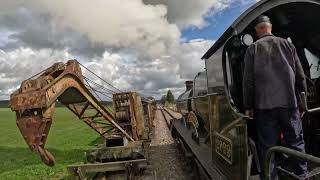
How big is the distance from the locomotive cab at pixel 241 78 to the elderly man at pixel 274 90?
1.03 feet

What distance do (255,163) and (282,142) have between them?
1.02 metres

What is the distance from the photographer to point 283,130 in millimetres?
3676

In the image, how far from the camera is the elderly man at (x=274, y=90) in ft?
11.8

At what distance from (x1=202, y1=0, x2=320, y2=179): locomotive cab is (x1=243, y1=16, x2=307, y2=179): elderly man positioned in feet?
1.03

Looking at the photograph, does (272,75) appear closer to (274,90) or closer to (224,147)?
(274,90)

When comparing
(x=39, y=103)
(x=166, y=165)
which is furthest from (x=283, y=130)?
(x=166, y=165)

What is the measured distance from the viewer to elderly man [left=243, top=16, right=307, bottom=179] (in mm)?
3600

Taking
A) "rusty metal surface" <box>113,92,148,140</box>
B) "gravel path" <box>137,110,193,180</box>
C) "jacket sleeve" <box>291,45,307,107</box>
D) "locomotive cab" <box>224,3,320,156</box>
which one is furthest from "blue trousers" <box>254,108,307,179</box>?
"rusty metal surface" <box>113,92,148,140</box>

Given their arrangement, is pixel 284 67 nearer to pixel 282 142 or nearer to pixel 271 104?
pixel 271 104

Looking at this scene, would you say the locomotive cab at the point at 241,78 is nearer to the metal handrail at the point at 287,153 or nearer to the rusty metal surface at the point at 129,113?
the metal handrail at the point at 287,153

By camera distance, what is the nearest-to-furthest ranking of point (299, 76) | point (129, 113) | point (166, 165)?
point (299, 76), point (166, 165), point (129, 113)

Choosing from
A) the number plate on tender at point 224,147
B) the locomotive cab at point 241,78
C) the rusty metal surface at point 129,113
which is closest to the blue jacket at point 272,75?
the locomotive cab at point 241,78

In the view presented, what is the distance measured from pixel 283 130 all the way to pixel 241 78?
1.45 m

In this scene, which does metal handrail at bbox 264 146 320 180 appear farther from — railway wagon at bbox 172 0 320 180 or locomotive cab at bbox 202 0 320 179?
locomotive cab at bbox 202 0 320 179
